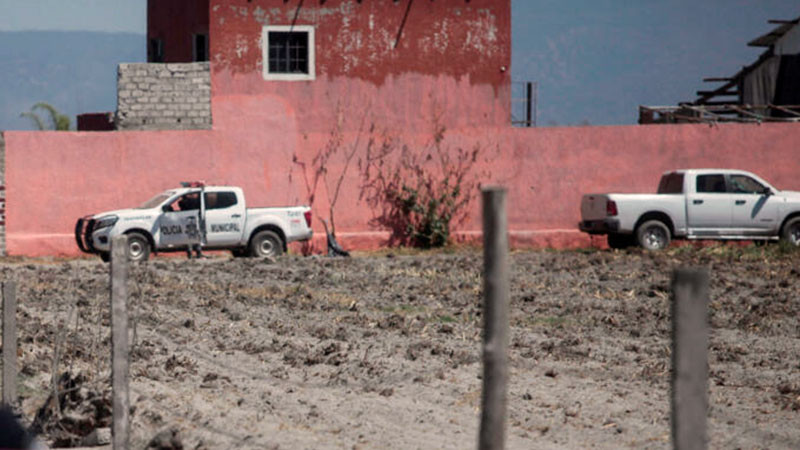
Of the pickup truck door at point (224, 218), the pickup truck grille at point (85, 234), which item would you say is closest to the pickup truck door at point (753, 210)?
the pickup truck door at point (224, 218)

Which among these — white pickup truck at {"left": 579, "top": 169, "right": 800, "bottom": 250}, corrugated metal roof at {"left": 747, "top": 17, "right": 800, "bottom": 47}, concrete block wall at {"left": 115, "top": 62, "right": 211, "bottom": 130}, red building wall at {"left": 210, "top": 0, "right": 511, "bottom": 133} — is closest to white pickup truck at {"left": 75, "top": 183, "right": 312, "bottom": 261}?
concrete block wall at {"left": 115, "top": 62, "right": 211, "bottom": 130}

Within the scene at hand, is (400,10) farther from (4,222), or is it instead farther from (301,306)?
(301,306)

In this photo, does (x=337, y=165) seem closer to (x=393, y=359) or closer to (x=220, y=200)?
(x=220, y=200)

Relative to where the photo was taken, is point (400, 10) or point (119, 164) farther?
point (400, 10)

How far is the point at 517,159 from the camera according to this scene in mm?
26188

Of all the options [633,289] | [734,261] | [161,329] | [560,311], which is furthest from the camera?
[734,261]

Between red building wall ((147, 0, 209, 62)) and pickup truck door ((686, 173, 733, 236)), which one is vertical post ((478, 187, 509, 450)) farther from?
red building wall ((147, 0, 209, 62))

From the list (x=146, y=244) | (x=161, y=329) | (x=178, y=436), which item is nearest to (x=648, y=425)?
(x=178, y=436)

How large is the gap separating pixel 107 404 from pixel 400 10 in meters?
18.9

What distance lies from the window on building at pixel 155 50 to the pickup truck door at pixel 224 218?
9032 mm

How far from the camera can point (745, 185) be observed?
24.0 m

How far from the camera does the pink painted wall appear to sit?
938 inches

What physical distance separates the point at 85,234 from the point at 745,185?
Answer: 13011 millimetres

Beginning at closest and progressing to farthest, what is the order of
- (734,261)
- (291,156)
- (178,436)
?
(178,436) → (734,261) → (291,156)
